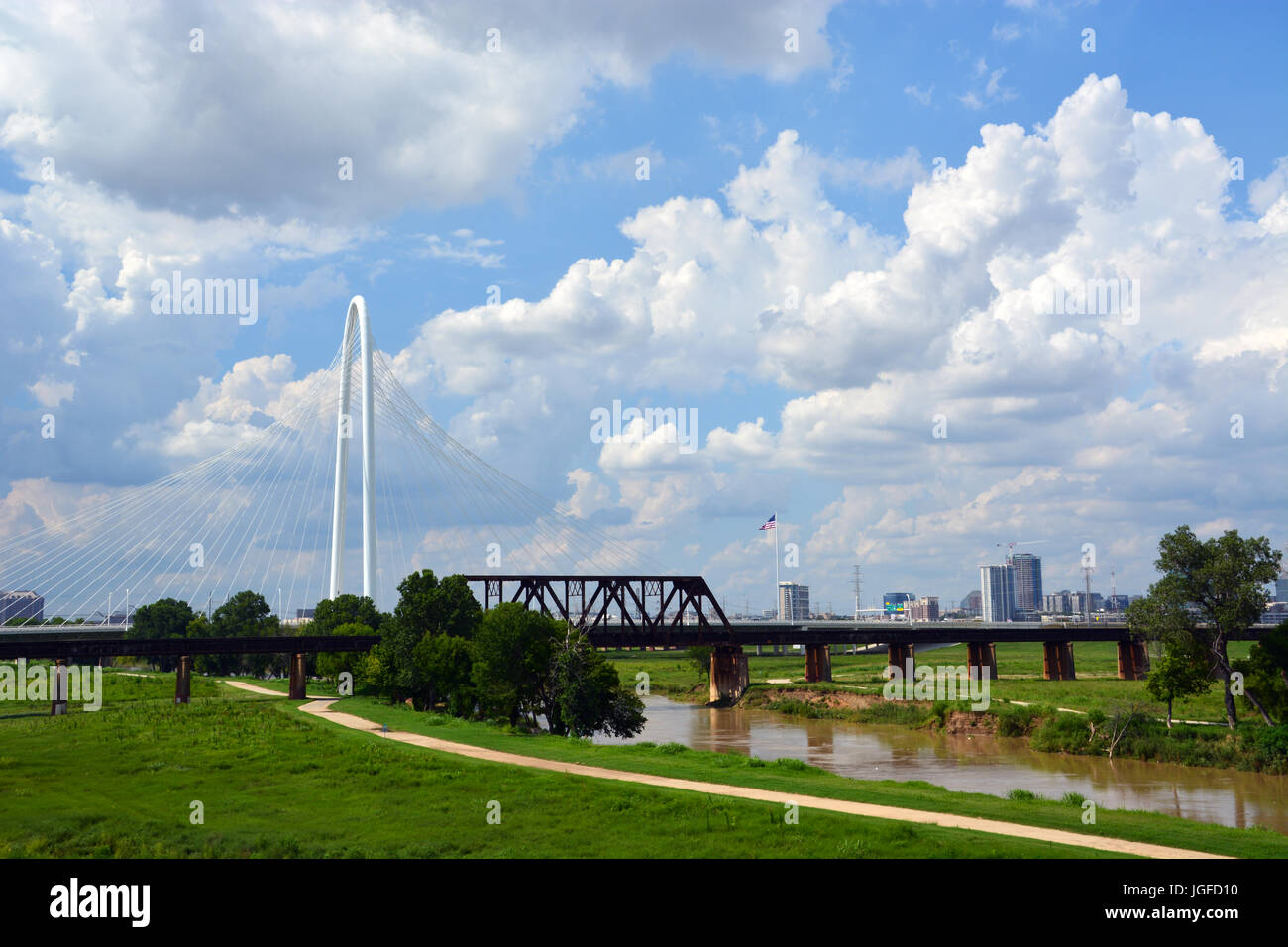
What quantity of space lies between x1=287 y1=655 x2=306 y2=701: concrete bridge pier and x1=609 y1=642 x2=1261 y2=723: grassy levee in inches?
2211

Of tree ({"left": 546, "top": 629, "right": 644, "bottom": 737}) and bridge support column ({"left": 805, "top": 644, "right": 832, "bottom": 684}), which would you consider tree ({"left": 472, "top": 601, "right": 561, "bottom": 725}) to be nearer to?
tree ({"left": 546, "top": 629, "right": 644, "bottom": 737})

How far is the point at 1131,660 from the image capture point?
12406 centimetres

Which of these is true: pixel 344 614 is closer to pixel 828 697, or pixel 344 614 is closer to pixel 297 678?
pixel 297 678

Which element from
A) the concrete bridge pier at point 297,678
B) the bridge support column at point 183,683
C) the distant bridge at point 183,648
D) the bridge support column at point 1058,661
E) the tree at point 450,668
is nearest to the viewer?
the tree at point 450,668

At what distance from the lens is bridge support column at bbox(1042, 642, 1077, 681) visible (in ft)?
392

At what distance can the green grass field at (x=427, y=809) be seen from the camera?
23125 mm

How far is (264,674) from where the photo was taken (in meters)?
143

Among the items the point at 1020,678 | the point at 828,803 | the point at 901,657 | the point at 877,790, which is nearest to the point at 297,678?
the point at 877,790

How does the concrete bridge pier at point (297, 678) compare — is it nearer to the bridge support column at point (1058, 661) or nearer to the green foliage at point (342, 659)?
the green foliage at point (342, 659)

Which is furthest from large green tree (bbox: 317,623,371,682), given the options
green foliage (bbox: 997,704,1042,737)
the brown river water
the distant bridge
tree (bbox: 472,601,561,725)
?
green foliage (bbox: 997,704,1042,737)

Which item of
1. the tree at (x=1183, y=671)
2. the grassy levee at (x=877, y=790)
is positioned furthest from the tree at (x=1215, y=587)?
the grassy levee at (x=877, y=790)

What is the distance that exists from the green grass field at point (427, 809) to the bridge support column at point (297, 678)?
131 ft
